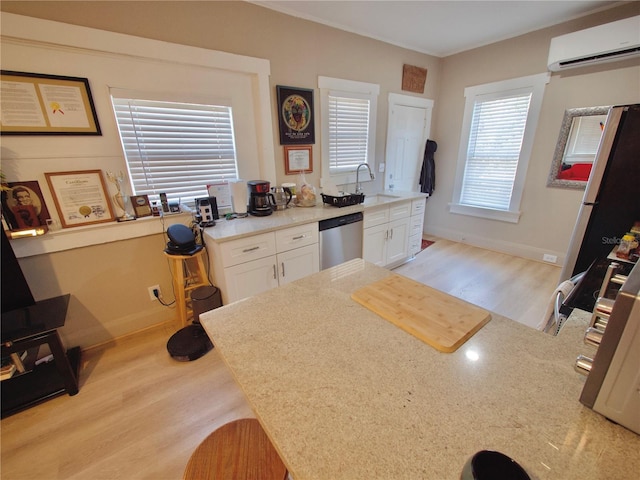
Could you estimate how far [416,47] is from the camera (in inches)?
136

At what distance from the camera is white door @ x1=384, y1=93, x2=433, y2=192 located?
3.60m

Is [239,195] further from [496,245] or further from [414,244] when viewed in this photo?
[496,245]

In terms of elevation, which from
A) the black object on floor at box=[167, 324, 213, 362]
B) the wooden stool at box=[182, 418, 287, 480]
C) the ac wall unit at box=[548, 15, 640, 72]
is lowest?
the black object on floor at box=[167, 324, 213, 362]

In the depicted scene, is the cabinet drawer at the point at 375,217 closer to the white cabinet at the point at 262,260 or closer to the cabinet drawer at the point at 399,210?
the cabinet drawer at the point at 399,210

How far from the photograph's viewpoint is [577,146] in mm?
2959

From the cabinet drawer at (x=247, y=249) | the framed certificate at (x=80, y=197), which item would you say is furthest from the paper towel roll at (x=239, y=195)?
the framed certificate at (x=80, y=197)

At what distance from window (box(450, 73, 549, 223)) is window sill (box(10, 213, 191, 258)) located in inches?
150

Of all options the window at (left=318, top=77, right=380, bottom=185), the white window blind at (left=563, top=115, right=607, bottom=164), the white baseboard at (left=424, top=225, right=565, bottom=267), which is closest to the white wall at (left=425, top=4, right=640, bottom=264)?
the white baseboard at (left=424, top=225, right=565, bottom=267)

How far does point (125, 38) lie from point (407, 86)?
313 cm

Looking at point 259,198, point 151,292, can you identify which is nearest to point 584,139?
point 259,198

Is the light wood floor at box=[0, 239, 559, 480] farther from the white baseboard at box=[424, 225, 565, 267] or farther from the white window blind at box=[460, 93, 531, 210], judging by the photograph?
the white window blind at box=[460, 93, 531, 210]

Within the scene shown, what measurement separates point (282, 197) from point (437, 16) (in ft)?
7.83

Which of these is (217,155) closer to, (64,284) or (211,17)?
(211,17)

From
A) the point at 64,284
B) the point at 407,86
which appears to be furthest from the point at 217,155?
the point at 407,86
